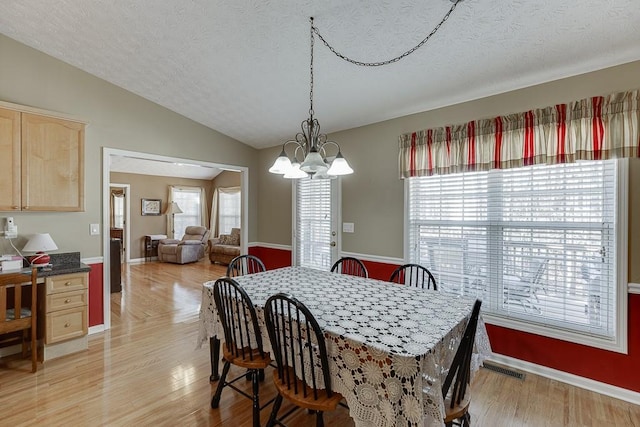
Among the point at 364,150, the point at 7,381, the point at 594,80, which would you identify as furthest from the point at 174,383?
the point at 594,80

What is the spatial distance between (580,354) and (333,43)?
10.6 ft

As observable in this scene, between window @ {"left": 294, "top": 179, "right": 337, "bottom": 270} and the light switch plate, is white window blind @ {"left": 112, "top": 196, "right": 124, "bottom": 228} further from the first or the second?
window @ {"left": 294, "top": 179, "right": 337, "bottom": 270}

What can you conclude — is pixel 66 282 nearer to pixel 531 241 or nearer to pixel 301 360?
pixel 301 360

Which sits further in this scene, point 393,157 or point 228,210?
point 228,210

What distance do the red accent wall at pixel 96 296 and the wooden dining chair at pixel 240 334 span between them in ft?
7.34

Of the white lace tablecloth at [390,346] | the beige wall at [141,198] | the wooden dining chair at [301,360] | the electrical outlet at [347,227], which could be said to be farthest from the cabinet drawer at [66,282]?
the beige wall at [141,198]

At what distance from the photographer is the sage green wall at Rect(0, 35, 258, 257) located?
2.94m

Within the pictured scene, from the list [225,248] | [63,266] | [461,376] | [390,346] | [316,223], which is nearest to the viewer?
[390,346]

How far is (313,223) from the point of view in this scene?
175 inches

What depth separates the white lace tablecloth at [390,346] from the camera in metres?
1.30

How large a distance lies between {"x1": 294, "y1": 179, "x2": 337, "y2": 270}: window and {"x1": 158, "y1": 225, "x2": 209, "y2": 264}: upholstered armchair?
419 cm

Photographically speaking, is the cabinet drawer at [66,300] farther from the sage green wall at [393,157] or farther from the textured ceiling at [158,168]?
the textured ceiling at [158,168]

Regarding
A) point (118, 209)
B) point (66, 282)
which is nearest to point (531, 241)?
point (66, 282)

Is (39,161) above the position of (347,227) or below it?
above
